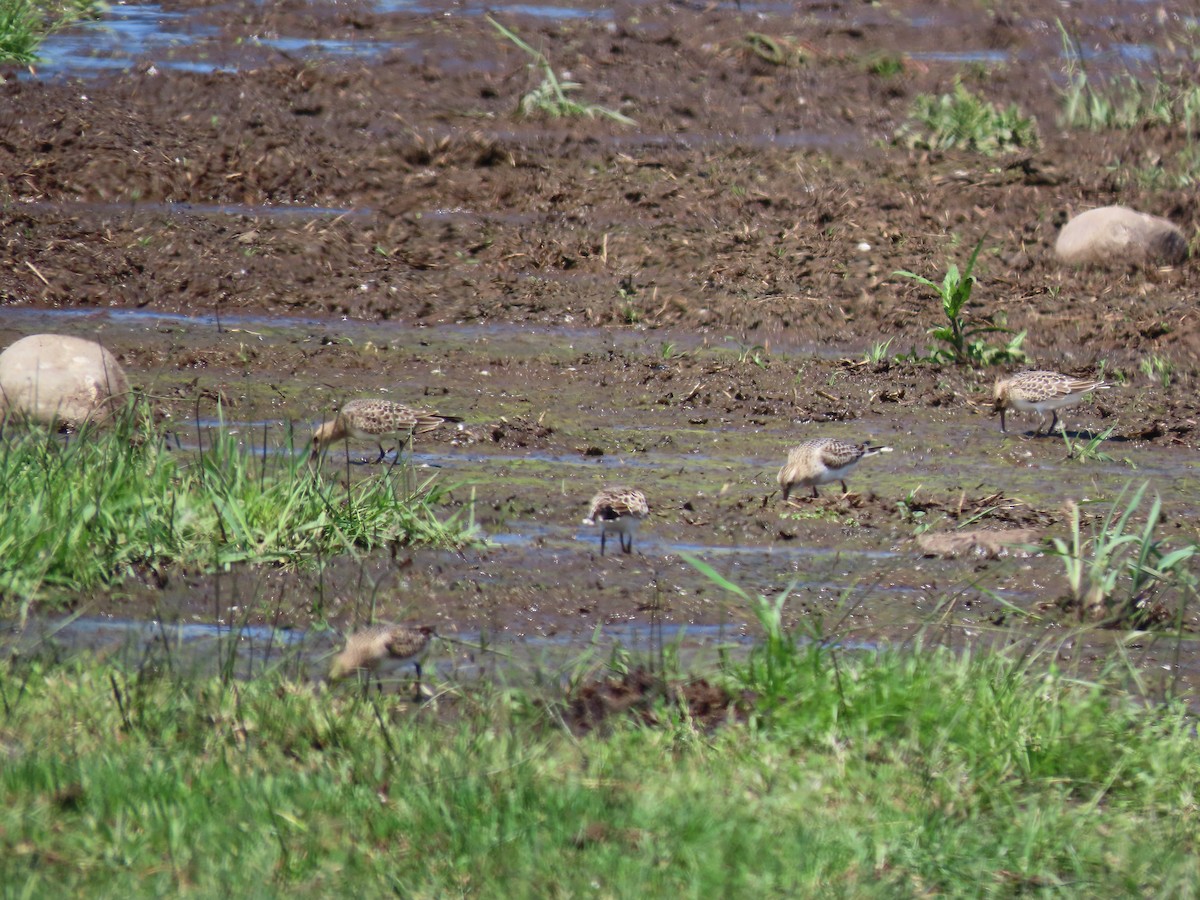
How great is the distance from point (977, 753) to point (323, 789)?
6.56ft

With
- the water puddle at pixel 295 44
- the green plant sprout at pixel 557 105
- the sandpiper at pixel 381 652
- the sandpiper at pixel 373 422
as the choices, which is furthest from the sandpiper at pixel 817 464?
the green plant sprout at pixel 557 105

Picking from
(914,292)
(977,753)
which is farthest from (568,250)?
(977,753)

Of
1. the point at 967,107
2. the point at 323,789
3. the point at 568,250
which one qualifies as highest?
the point at 967,107

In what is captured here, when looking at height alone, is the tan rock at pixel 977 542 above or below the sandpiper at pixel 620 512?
below

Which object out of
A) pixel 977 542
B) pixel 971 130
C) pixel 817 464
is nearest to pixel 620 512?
pixel 817 464

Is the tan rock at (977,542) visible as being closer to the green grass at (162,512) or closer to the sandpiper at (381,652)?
the green grass at (162,512)

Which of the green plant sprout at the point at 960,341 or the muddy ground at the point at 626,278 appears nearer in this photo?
the muddy ground at the point at 626,278

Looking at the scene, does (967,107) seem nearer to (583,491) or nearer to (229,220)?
(229,220)

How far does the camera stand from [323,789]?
536 cm

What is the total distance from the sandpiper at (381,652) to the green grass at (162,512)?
84cm

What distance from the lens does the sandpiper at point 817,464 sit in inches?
350

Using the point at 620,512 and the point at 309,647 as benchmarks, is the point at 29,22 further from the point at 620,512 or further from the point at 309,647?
the point at 309,647

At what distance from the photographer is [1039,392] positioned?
10195mm

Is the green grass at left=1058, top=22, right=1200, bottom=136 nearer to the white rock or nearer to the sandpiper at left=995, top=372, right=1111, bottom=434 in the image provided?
the white rock
